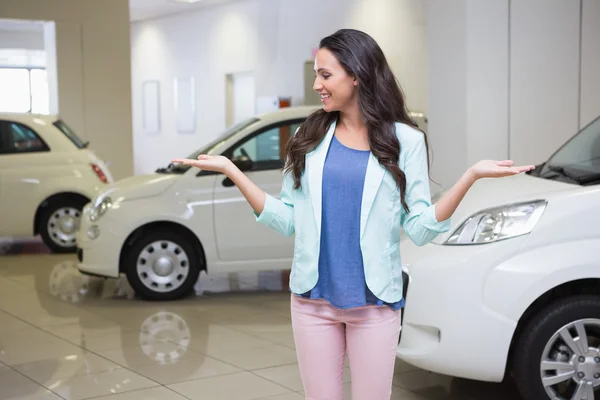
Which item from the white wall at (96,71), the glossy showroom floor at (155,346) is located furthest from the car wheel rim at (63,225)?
the white wall at (96,71)

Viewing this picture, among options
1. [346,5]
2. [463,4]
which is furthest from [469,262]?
[346,5]

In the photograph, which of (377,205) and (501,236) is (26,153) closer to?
(501,236)

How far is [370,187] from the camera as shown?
2717mm

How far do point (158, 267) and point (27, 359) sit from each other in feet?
6.60

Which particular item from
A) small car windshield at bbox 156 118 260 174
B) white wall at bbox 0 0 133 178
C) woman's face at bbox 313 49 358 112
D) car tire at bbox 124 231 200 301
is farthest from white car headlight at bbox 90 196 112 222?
white wall at bbox 0 0 133 178

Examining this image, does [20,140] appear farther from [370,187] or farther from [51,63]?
[370,187]

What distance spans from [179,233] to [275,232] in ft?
2.69

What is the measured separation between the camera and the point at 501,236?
14.2 ft

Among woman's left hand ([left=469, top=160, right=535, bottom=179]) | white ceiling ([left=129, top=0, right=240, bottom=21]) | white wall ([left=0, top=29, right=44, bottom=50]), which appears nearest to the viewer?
woman's left hand ([left=469, top=160, right=535, bottom=179])

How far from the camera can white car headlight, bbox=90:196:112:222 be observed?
25.2ft

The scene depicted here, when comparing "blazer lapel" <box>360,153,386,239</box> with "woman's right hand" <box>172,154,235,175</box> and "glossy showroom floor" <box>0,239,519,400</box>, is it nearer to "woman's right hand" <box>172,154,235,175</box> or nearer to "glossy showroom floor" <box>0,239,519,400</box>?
"woman's right hand" <box>172,154,235,175</box>

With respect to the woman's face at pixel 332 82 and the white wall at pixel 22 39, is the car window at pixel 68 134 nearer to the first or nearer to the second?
the white wall at pixel 22 39

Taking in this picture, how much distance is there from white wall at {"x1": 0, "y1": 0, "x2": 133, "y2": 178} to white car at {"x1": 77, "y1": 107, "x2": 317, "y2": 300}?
270 inches

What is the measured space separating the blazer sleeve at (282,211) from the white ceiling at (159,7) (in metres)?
16.8
